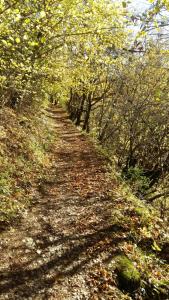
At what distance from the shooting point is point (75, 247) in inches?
340

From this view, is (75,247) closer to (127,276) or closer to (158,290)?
(127,276)

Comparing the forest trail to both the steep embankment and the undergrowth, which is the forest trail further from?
the undergrowth

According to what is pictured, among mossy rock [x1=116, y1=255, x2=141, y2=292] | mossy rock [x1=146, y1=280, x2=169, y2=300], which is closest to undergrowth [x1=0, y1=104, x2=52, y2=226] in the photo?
mossy rock [x1=116, y1=255, x2=141, y2=292]

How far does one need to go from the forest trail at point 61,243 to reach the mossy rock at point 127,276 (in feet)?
1.17

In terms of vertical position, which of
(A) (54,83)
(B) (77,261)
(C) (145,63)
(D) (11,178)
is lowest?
(B) (77,261)

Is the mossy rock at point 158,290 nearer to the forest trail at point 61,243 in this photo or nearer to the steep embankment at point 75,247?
the steep embankment at point 75,247

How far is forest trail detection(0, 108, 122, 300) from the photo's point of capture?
703cm

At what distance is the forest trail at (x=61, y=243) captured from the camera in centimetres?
703

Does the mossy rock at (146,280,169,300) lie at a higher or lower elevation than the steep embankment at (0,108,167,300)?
lower

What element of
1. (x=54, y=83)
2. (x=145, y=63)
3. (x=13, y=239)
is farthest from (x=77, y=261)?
(x=54, y=83)

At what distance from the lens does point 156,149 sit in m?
19.1

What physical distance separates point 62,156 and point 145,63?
7929 mm

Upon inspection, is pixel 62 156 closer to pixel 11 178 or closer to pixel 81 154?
pixel 81 154

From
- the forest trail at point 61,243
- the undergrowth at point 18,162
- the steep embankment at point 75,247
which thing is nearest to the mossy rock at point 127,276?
the steep embankment at point 75,247
